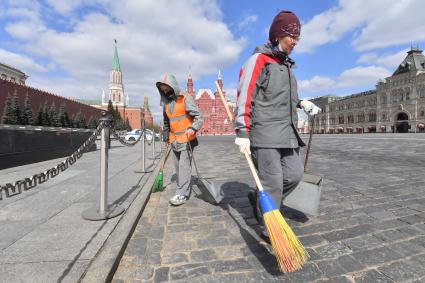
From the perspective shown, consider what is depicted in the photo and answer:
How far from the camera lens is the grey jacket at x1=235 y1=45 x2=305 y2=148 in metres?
2.57

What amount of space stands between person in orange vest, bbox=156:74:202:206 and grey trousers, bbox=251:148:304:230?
162cm

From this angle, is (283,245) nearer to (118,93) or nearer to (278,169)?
(278,169)

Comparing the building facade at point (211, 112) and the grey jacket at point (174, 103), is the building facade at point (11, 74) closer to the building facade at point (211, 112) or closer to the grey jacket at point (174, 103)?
the building facade at point (211, 112)

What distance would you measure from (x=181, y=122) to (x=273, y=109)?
1915mm

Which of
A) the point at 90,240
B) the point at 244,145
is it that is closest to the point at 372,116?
the point at 244,145

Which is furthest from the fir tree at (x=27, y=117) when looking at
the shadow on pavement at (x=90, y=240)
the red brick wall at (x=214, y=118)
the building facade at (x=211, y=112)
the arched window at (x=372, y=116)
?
the red brick wall at (x=214, y=118)

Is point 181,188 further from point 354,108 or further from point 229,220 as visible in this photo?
point 354,108

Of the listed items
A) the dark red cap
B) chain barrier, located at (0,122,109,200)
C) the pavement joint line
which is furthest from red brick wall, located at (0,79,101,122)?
the dark red cap

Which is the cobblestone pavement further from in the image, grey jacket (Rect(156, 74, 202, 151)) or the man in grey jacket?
grey jacket (Rect(156, 74, 202, 151))

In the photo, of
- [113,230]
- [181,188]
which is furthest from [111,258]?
[181,188]

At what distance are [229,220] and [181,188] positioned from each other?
1.12 metres

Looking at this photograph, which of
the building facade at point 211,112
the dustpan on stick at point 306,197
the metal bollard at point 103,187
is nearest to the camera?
the dustpan on stick at point 306,197

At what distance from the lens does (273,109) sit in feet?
8.53

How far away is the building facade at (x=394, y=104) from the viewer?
6031cm
